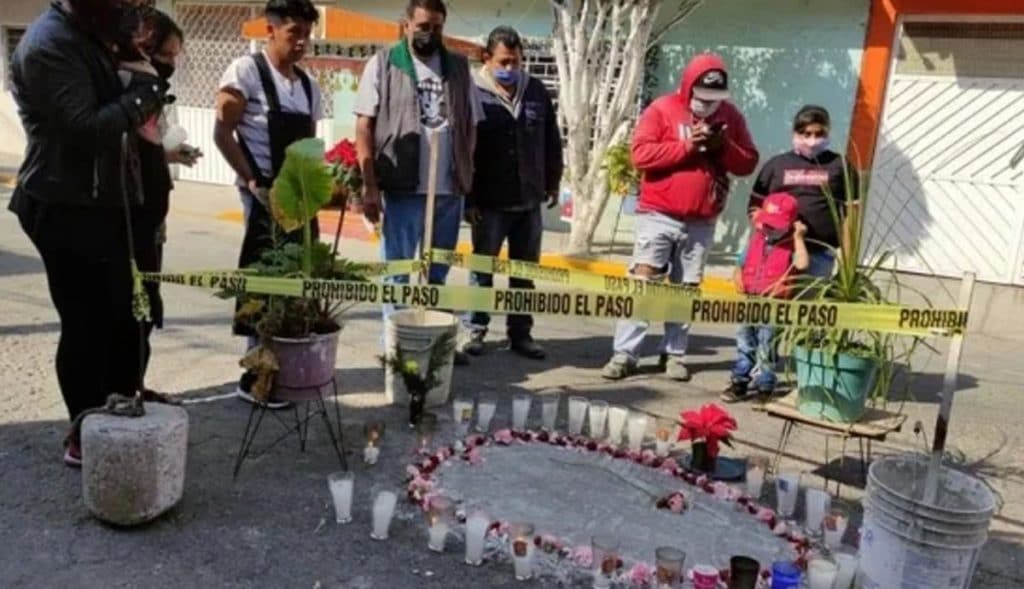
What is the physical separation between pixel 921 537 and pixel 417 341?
2472 millimetres

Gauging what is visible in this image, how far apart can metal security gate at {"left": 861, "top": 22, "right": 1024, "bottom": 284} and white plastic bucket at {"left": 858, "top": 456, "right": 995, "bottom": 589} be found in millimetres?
5882

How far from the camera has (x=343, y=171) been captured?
14.7 ft

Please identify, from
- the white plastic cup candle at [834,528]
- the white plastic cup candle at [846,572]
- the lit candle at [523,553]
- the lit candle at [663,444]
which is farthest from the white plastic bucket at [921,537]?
the lit candle at [663,444]

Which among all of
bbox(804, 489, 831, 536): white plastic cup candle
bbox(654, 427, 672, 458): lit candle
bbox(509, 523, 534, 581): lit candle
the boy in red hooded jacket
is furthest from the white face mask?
bbox(509, 523, 534, 581): lit candle

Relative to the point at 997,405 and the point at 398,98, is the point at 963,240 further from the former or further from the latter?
the point at 398,98

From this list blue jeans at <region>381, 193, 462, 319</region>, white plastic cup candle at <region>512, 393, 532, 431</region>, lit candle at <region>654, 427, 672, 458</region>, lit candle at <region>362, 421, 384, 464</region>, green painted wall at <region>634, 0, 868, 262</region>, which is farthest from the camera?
green painted wall at <region>634, 0, 868, 262</region>

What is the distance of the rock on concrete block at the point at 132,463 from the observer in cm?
304

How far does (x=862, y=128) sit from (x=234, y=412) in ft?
22.9

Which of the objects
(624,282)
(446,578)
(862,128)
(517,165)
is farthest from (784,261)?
(862,128)

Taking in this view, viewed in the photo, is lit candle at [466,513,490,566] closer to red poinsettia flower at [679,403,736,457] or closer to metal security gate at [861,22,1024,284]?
red poinsettia flower at [679,403,736,457]

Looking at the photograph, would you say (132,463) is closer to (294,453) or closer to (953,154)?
(294,453)

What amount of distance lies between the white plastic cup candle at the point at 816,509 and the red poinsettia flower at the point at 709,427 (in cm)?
47

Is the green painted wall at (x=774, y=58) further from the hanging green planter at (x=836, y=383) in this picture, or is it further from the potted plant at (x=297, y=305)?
the potted plant at (x=297, y=305)

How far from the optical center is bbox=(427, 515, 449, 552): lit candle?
3.21 metres
